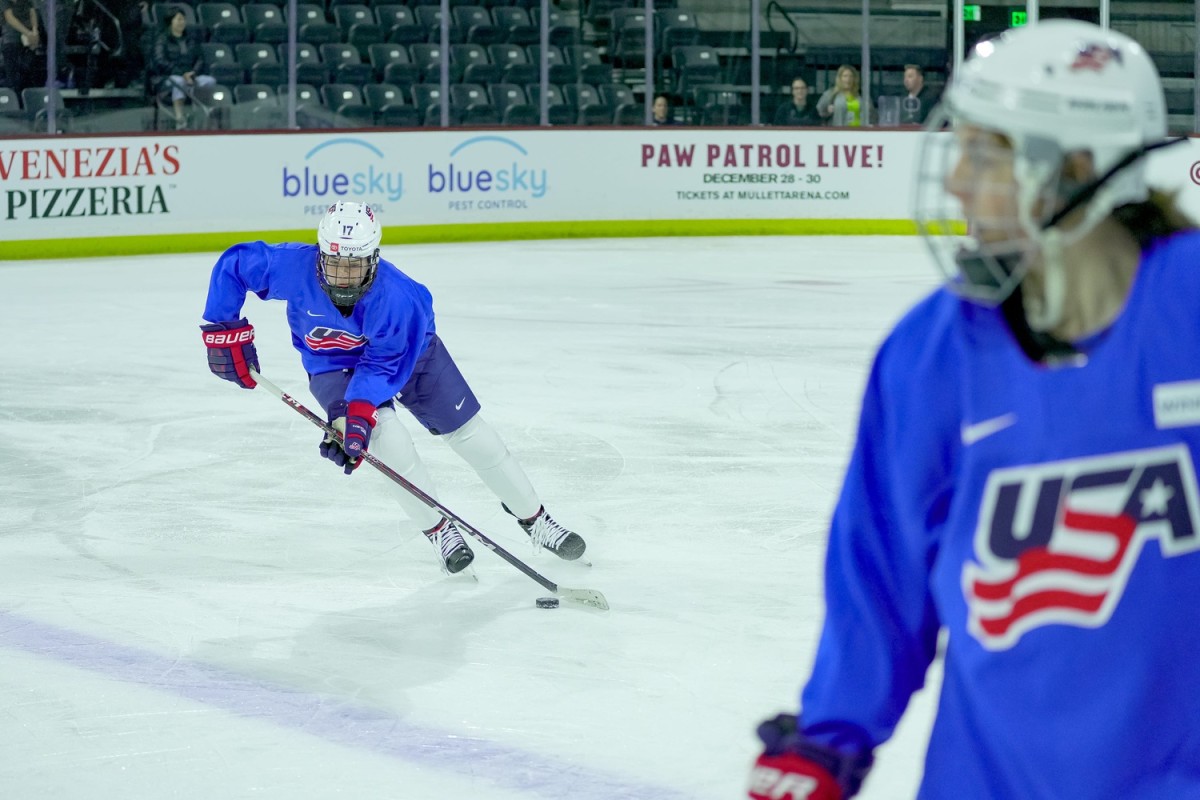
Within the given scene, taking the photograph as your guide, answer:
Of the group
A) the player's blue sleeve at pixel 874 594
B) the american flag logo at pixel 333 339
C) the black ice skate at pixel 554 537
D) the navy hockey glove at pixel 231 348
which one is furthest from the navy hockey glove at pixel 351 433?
the player's blue sleeve at pixel 874 594

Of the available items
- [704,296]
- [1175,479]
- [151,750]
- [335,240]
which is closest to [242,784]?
[151,750]

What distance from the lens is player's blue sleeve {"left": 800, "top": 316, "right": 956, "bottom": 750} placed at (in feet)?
3.96

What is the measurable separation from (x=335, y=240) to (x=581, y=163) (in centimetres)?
881

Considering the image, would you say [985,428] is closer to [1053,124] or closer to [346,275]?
[1053,124]

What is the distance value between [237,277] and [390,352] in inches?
20.6

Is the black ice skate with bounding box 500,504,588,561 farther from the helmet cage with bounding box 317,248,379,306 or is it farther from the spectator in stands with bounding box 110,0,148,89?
the spectator in stands with bounding box 110,0,148,89

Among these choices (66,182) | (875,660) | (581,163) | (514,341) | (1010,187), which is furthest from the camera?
(581,163)

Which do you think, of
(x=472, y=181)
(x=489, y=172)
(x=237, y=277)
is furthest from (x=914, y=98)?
(x=237, y=277)

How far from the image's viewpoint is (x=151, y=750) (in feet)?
9.78

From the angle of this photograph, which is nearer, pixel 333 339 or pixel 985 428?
pixel 985 428

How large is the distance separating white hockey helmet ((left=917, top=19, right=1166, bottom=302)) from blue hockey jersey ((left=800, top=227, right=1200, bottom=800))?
59mm

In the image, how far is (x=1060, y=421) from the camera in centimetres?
112

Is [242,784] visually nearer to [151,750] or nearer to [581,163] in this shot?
[151,750]

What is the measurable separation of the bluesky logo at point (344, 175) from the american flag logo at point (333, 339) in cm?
753
